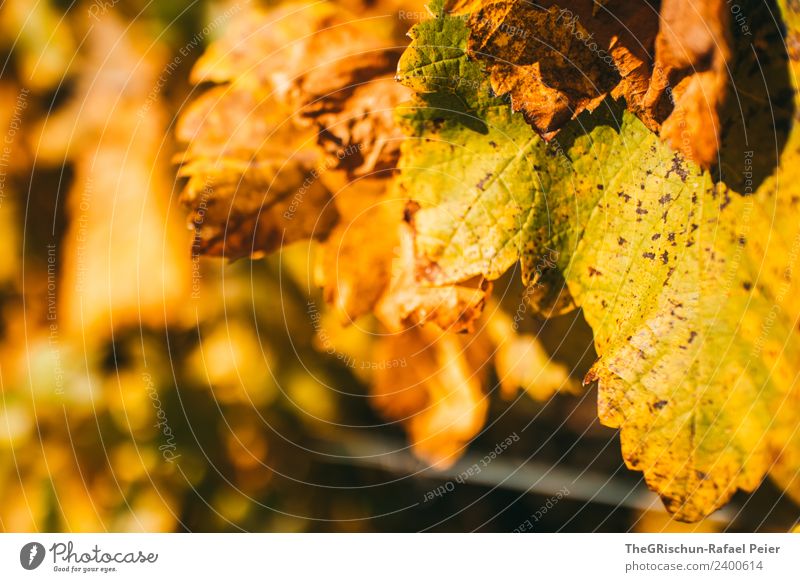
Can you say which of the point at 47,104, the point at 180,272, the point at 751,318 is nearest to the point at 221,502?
the point at 180,272

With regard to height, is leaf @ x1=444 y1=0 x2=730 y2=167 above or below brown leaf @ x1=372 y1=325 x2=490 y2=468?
above

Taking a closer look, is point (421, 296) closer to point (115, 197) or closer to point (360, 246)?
point (360, 246)

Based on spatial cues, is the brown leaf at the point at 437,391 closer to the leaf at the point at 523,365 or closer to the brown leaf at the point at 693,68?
the leaf at the point at 523,365

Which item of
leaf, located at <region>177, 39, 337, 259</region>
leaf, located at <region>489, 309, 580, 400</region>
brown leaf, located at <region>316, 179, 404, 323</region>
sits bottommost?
leaf, located at <region>489, 309, 580, 400</region>

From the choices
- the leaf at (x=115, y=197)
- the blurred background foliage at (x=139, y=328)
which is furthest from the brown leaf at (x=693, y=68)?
the leaf at (x=115, y=197)

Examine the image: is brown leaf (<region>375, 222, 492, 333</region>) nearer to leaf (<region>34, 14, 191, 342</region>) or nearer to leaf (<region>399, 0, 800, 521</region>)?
leaf (<region>399, 0, 800, 521</region>)

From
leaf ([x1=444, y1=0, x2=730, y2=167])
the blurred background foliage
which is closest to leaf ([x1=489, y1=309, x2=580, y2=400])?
the blurred background foliage

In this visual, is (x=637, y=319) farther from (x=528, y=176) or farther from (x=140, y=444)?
(x=140, y=444)
